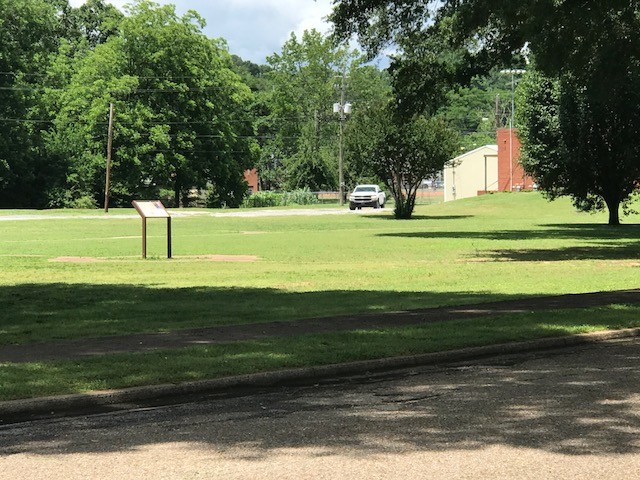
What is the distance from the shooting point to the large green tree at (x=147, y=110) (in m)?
83.6

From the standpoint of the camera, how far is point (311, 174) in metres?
111

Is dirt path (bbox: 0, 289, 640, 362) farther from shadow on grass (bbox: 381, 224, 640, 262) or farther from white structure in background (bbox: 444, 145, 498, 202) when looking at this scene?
white structure in background (bbox: 444, 145, 498, 202)

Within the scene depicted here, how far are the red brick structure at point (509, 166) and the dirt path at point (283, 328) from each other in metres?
76.4

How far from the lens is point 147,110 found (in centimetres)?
8369

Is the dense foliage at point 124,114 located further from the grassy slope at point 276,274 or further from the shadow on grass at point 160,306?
the shadow on grass at point 160,306

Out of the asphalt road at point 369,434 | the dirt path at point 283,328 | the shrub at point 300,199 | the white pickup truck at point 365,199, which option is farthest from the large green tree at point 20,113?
the asphalt road at point 369,434

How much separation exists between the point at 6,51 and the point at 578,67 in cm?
6571

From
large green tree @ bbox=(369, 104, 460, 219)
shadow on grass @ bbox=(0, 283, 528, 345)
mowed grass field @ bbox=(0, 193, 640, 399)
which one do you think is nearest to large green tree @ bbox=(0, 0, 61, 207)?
large green tree @ bbox=(369, 104, 460, 219)

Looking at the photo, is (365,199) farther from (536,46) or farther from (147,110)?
(536,46)

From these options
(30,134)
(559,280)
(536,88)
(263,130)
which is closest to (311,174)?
(263,130)

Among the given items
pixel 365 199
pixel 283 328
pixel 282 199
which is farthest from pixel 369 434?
pixel 282 199

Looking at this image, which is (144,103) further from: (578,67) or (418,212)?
(578,67)

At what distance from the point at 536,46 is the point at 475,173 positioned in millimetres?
79628

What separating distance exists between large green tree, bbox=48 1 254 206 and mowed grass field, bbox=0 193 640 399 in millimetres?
41429
